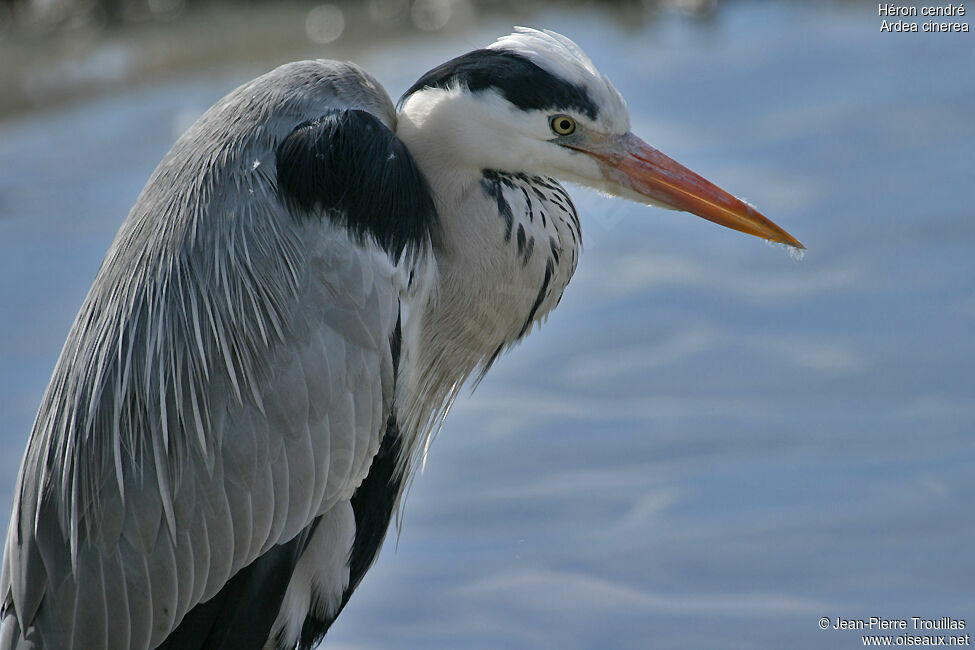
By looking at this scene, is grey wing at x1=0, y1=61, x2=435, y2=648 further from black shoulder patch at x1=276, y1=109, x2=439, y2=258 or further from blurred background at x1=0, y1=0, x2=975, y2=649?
blurred background at x1=0, y1=0, x2=975, y2=649

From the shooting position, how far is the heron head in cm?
309

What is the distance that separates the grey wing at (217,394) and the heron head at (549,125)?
0.52 ft

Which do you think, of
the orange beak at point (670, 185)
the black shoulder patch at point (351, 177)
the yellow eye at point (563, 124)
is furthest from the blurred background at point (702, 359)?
the black shoulder patch at point (351, 177)

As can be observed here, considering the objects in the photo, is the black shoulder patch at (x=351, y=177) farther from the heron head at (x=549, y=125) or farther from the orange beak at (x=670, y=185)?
the orange beak at (x=670, y=185)

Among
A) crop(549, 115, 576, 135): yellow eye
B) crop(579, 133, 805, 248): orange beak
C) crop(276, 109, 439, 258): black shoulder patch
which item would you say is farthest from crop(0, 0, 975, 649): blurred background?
crop(276, 109, 439, 258): black shoulder patch

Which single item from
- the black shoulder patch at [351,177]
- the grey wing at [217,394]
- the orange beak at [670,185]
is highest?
the orange beak at [670,185]

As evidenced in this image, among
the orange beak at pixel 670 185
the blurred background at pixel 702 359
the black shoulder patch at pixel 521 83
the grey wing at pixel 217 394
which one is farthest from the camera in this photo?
the blurred background at pixel 702 359

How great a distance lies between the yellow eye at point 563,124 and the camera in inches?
124

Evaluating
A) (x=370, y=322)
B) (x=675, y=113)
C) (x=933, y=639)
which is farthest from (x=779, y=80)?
(x=370, y=322)

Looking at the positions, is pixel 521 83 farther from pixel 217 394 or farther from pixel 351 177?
pixel 217 394

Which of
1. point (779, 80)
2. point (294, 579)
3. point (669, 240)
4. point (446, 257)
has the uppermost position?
point (779, 80)

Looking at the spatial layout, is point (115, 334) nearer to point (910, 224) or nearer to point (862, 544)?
point (862, 544)

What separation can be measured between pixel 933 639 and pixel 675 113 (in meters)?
3.82

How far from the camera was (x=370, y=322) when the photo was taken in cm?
305
